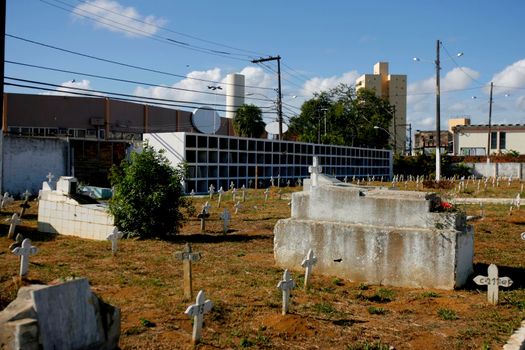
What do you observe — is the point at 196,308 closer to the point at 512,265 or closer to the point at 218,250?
the point at 218,250

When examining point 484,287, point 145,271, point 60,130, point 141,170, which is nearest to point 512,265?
point 484,287

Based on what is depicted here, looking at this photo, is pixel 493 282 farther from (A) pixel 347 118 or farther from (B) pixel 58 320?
(A) pixel 347 118

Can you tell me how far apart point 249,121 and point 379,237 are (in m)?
32.3

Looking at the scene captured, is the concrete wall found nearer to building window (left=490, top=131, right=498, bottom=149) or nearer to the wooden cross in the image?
the wooden cross

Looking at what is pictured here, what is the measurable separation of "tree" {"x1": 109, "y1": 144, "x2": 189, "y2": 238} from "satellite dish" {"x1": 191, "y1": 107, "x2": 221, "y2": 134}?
1779 centimetres

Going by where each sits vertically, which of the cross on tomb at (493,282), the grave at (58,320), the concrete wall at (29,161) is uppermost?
the concrete wall at (29,161)

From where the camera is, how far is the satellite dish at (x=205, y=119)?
3066 centimetres

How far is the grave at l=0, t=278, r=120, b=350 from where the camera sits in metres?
3.71

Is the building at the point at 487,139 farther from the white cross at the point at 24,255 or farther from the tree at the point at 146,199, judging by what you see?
the white cross at the point at 24,255

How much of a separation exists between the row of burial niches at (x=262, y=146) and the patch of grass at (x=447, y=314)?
19996 mm

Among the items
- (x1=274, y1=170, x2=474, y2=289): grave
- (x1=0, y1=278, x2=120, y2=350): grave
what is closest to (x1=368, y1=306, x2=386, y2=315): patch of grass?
(x1=274, y1=170, x2=474, y2=289): grave

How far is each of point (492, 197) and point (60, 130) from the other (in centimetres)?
2490

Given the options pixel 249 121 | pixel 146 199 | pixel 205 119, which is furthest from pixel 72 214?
pixel 249 121

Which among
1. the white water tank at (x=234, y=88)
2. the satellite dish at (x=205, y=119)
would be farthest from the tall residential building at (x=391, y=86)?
the satellite dish at (x=205, y=119)
